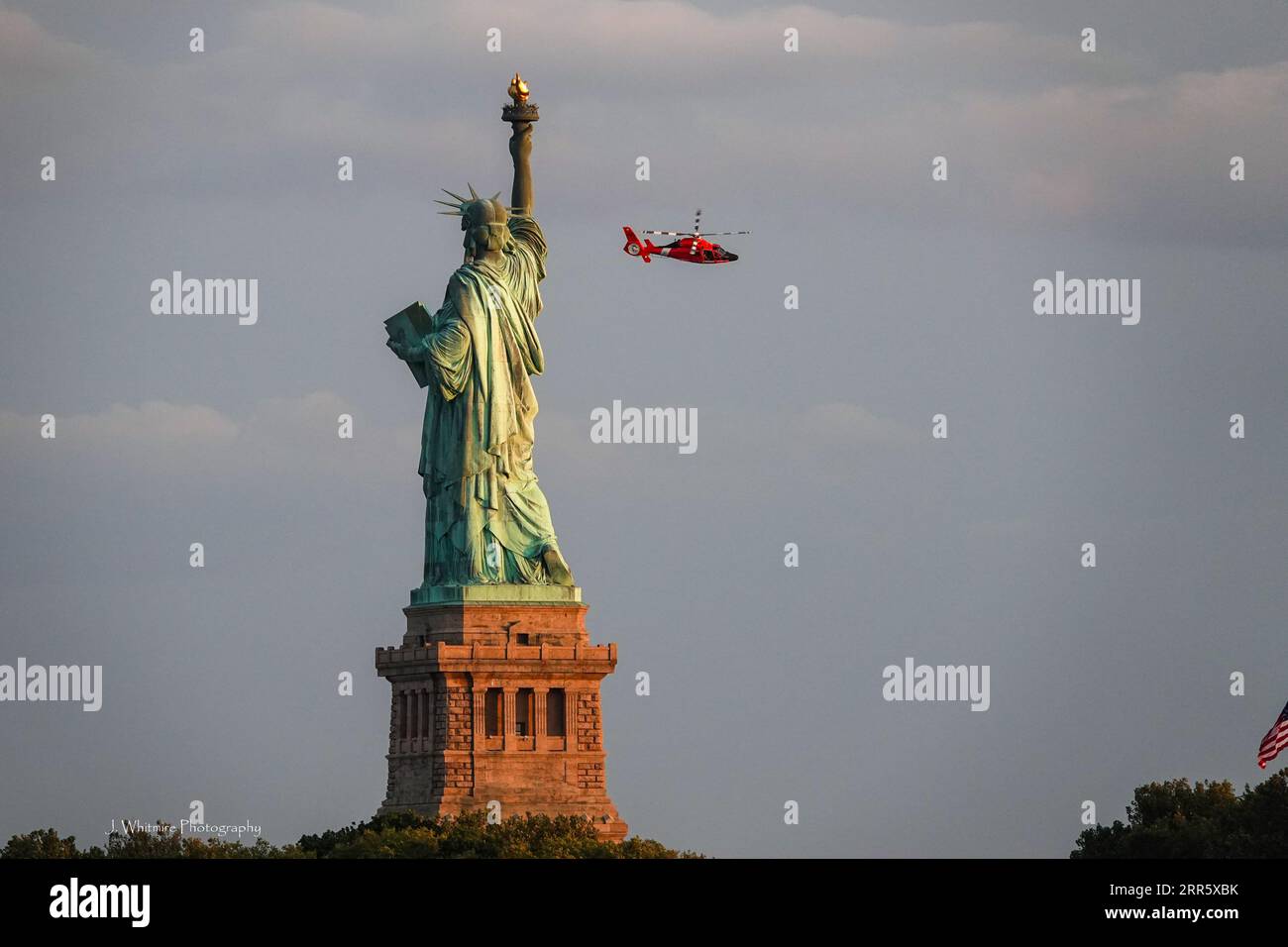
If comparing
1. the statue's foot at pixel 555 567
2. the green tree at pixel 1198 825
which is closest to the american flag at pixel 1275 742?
the green tree at pixel 1198 825

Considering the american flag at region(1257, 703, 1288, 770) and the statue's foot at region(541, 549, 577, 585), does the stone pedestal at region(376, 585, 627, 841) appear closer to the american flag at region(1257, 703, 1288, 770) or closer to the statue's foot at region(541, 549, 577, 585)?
the statue's foot at region(541, 549, 577, 585)

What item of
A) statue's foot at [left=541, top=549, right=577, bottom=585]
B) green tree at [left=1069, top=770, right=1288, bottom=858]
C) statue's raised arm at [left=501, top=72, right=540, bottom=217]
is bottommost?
green tree at [left=1069, top=770, right=1288, bottom=858]

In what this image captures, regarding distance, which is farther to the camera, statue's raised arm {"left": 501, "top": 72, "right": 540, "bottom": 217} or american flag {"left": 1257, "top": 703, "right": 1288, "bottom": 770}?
statue's raised arm {"left": 501, "top": 72, "right": 540, "bottom": 217}

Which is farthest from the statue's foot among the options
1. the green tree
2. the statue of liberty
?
the green tree

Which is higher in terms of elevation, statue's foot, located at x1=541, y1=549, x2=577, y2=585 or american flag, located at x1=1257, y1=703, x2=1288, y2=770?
statue's foot, located at x1=541, y1=549, x2=577, y2=585
